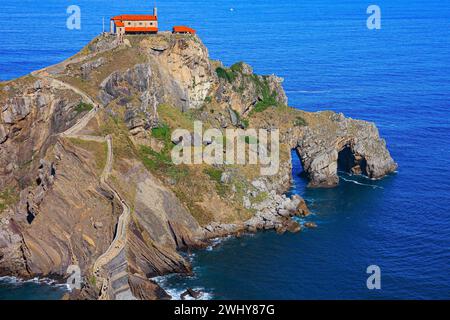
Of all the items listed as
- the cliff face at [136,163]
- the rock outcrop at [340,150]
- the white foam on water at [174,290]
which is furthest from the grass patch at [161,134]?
the white foam on water at [174,290]

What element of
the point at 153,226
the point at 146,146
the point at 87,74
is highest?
the point at 87,74

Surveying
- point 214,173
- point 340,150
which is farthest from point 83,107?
point 340,150

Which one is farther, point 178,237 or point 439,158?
point 439,158

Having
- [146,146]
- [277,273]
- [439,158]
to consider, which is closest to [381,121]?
[439,158]

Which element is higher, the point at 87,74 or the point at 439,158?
the point at 87,74

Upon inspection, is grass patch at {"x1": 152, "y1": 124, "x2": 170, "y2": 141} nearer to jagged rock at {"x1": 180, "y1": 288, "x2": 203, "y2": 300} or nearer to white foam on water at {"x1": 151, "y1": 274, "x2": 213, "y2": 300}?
white foam on water at {"x1": 151, "y1": 274, "x2": 213, "y2": 300}

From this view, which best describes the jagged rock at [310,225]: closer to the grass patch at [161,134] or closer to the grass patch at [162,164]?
the grass patch at [162,164]

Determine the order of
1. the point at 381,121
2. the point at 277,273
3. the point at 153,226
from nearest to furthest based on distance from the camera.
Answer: the point at 277,273
the point at 153,226
the point at 381,121

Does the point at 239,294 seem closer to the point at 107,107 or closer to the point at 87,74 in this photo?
the point at 107,107
